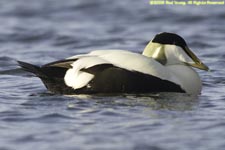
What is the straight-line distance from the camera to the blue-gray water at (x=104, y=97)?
620cm

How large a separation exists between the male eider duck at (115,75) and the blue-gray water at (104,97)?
11cm

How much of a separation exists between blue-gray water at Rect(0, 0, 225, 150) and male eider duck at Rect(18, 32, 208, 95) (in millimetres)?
109

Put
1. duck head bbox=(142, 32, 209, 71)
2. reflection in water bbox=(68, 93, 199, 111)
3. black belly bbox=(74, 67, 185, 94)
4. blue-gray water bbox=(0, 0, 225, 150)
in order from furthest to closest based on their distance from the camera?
duck head bbox=(142, 32, 209, 71), black belly bbox=(74, 67, 185, 94), reflection in water bbox=(68, 93, 199, 111), blue-gray water bbox=(0, 0, 225, 150)

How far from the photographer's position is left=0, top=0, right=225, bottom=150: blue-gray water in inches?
244

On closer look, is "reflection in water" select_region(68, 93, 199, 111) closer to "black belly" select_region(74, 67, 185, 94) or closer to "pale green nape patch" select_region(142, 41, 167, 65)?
"black belly" select_region(74, 67, 185, 94)

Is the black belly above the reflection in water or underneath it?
above

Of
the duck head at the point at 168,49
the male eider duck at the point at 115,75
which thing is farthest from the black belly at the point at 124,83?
the duck head at the point at 168,49

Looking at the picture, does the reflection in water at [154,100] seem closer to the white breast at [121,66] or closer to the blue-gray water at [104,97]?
the blue-gray water at [104,97]

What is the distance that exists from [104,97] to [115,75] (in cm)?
24

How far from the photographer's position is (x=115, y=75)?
303 inches

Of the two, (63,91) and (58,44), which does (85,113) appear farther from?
(58,44)

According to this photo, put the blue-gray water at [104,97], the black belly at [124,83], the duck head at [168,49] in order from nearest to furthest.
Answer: the blue-gray water at [104,97]
the black belly at [124,83]
the duck head at [168,49]

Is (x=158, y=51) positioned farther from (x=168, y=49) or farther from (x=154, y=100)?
(x=154, y=100)

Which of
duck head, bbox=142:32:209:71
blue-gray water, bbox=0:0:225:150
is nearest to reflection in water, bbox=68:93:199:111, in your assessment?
blue-gray water, bbox=0:0:225:150
